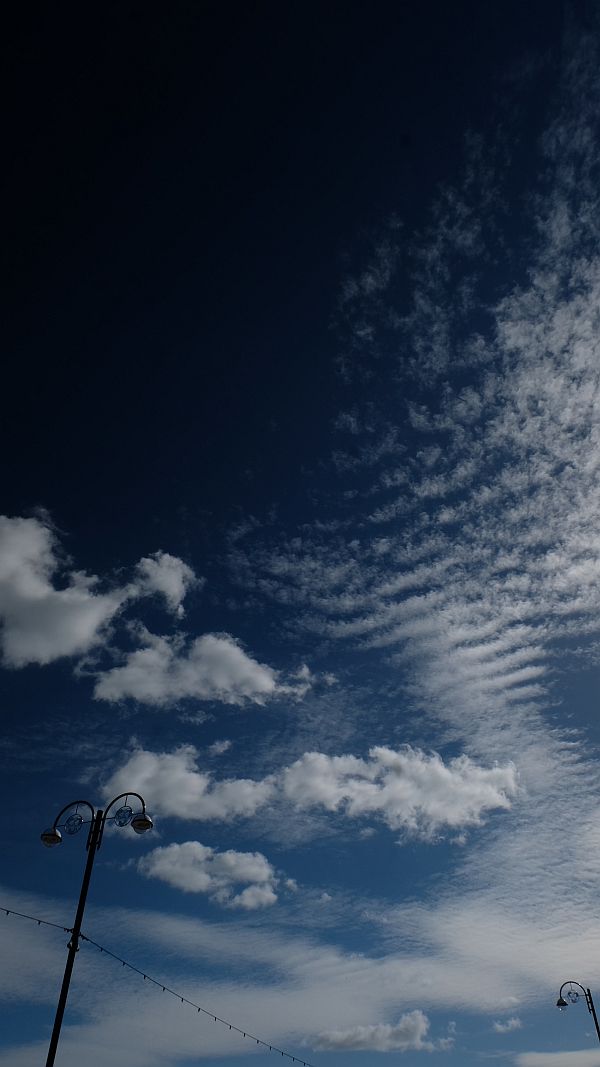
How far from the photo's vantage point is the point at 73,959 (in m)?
13.3

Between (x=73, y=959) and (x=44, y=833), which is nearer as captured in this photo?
(x=73, y=959)

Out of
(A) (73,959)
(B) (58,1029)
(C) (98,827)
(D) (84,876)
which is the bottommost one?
(B) (58,1029)

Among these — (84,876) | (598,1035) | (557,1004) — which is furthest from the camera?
(557,1004)

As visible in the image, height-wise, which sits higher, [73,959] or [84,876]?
[84,876]

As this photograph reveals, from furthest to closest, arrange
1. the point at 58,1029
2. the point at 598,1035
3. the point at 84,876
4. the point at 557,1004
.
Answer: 1. the point at 557,1004
2. the point at 598,1035
3. the point at 84,876
4. the point at 58,1029

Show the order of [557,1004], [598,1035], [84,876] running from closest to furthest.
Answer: [84,876] → [598,1035] → [557,1004]

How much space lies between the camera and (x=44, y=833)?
47.4 ft

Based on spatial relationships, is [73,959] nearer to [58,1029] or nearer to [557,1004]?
[58,1029]

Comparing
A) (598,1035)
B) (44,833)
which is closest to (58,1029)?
(44,833)

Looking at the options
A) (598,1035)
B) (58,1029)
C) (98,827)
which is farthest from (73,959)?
(598,1035)

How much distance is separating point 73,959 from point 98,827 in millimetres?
2423

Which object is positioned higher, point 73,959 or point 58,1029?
point 73,959

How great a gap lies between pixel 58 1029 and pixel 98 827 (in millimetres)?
3531

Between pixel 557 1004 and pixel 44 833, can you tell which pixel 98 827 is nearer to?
pixel 44 833
